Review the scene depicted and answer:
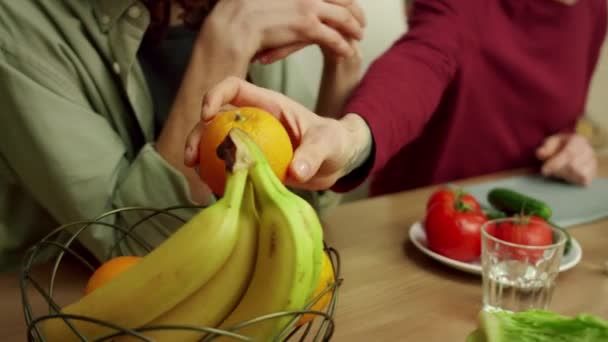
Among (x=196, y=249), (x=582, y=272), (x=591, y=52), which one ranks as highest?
(x=196, y=249)

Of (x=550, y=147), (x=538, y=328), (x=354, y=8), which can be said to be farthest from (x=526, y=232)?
(x=550, y=147)

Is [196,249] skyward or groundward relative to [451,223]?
skyward

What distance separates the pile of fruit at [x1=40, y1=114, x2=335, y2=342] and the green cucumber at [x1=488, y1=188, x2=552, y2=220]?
24.0 inches

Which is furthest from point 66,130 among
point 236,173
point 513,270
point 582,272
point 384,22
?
point 384,22

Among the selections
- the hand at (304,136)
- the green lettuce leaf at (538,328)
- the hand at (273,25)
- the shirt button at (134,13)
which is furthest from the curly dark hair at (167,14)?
the green lettuce leaf at (538,328)

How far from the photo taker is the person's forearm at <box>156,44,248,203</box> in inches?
35.7

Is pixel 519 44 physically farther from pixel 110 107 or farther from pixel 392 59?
pixel 110 107

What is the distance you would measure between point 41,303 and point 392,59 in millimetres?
672

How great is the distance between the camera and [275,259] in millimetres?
471

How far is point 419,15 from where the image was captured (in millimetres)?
1315

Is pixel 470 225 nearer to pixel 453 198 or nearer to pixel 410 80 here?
pixel 453 198

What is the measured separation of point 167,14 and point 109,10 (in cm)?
12

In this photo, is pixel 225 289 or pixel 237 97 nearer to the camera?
pixel 225 289

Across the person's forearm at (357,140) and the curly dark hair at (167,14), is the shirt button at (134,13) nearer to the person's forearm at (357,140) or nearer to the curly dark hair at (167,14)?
the curly dark hair at (167,14)
